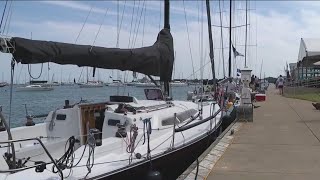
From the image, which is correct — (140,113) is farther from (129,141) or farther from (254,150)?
(254,150)

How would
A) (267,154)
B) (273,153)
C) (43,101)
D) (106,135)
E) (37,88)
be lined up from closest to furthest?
(106,135) < (267,154) < (273,153) < (43,101) < (37,88)

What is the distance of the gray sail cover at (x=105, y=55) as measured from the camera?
8638mm

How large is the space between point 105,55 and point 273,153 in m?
4.31

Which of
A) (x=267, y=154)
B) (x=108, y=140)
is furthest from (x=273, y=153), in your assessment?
(x=108, y=140)

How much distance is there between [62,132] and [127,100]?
1968mm

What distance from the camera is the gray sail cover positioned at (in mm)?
8638

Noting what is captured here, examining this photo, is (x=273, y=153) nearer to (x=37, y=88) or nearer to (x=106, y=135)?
(x=106, y=135)

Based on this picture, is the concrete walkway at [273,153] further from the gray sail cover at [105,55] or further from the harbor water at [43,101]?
the harbor water at [43,101]

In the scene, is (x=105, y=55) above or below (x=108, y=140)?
above

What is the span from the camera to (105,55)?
10.1m

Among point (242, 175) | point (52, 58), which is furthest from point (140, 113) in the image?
point (242, 175)

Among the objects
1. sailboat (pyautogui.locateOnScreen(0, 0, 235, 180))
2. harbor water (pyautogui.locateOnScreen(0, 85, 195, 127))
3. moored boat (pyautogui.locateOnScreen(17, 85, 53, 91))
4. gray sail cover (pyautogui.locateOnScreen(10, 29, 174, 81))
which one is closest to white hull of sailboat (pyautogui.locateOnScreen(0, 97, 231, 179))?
sailboat (pyautogui.locateOnScreen(0, 0, 235, 180))

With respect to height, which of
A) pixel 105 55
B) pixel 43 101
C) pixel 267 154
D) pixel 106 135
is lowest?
pixel 43 101

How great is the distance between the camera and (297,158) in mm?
9625
